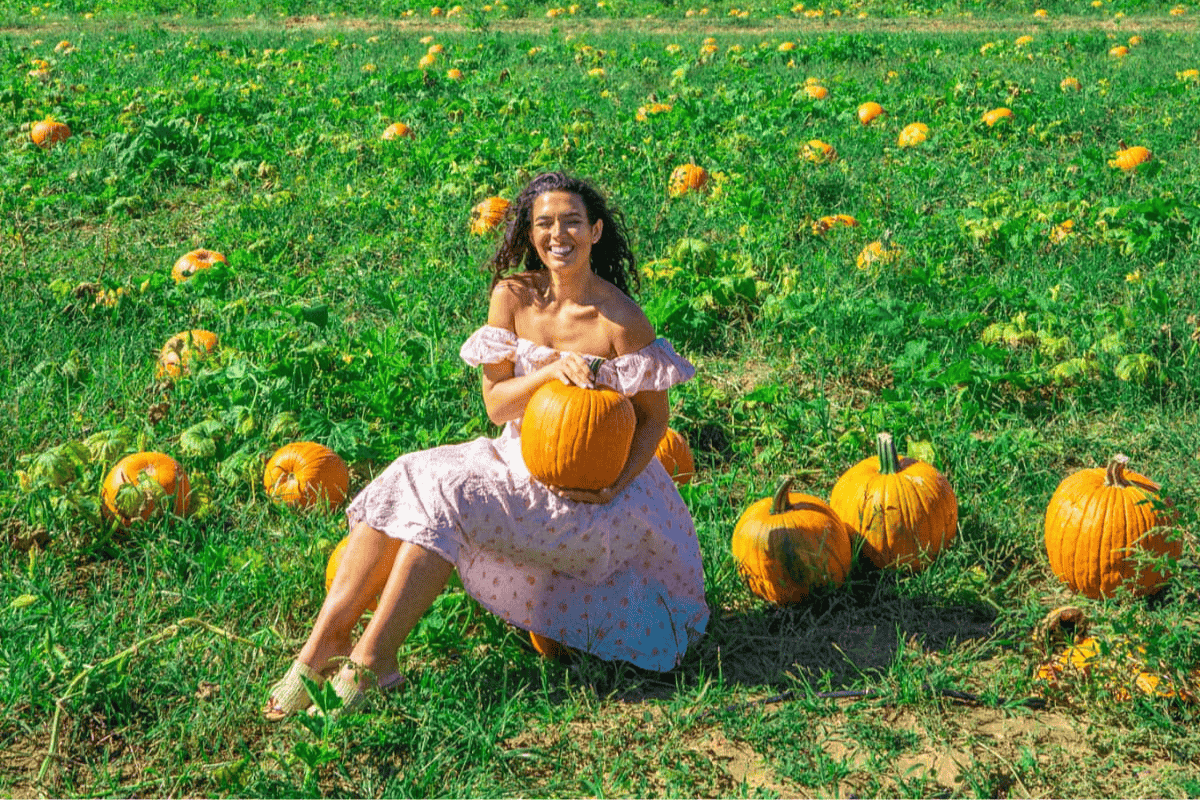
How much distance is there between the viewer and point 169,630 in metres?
3.23

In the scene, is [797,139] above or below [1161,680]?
above

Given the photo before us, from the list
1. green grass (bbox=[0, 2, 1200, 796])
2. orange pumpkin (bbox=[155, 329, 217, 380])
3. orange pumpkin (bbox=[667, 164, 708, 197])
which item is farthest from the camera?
orange pumpkin (bbox=[667, 164, 708, 197])

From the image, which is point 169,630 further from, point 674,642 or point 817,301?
point 817,301

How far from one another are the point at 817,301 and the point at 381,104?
5.16 metres

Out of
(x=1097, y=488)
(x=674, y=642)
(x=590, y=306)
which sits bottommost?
(x=674, y=642)

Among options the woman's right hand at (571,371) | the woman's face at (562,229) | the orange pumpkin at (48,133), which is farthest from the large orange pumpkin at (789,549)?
the orange pumpkin at (48,133)

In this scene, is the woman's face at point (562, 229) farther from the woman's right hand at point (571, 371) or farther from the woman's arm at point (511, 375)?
the woman's right hand at point (571, 371)

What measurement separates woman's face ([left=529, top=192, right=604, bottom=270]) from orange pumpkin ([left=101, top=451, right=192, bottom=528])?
1.56 metres

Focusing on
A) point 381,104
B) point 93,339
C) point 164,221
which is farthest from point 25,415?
point 381,104

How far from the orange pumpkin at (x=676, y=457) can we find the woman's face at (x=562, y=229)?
3.14ft

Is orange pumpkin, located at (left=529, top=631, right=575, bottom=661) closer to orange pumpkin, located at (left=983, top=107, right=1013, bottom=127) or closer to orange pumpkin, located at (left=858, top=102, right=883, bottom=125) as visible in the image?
orange pumpkin, located at (left=983, top=107, right=1013, bottom=127)

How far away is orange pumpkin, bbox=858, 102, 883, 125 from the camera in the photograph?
8859mm

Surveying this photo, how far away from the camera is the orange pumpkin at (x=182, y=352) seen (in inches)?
195

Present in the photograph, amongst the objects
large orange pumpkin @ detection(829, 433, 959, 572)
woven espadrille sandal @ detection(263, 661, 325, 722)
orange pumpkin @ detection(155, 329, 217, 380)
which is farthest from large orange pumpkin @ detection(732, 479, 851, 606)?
orange pumpkin @ detection(155, 329, 217, 380)
